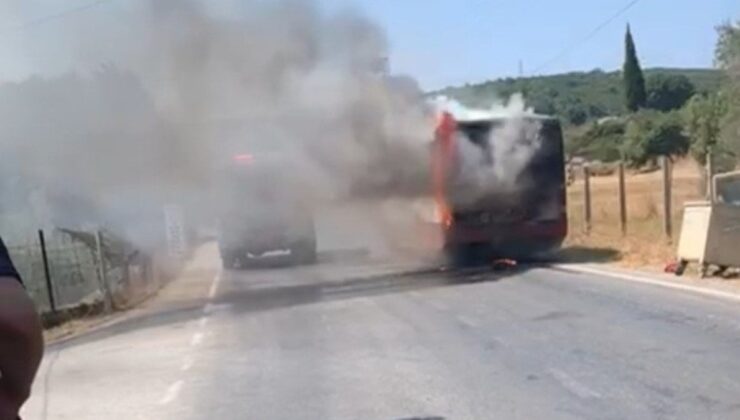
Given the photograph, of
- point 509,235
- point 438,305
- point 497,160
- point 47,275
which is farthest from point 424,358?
point 497,160

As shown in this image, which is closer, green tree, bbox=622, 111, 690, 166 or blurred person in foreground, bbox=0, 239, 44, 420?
blurred person in foreground, bbox=0, 239, 44, 420

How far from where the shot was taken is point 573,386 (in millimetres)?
11203

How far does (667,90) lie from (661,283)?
339 ft

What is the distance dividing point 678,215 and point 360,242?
33.4ft

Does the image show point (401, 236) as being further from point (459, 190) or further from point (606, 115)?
point (606, 115)

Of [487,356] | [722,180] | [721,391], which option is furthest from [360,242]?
[721,391]

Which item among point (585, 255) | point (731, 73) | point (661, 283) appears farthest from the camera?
point (731, 73)

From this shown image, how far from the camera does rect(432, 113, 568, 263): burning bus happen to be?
2808 cm

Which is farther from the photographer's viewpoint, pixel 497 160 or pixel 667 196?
pixel 497 160

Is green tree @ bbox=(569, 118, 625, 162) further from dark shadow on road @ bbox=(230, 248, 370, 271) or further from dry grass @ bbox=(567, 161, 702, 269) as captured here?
dark shadow on road @ bbox=(230, 248, 370, 271)

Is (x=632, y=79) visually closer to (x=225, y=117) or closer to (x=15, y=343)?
(x=225, y=117)

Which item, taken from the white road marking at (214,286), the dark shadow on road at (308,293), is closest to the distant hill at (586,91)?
the white road marking at (214,286)

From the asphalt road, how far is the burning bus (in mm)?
4828

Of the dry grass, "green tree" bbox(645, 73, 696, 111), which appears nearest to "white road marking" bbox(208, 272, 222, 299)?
the dry grass
